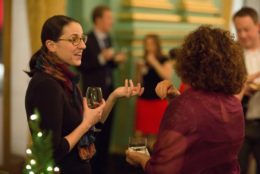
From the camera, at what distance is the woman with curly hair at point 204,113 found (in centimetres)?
176

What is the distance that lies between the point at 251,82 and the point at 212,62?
4.88 ft

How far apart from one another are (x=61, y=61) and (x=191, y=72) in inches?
26.2

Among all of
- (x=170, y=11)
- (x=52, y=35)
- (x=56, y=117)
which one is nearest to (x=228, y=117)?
(x=56, y=117)

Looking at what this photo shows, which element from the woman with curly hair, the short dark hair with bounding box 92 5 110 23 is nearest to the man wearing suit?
the short dark hair with bounding box 92 5 110 23

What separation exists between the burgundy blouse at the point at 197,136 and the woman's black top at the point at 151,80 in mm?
3151

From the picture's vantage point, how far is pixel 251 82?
3209 mm

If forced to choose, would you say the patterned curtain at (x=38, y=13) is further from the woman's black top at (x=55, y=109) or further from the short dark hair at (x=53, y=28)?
the woman's black top at (x=55, y=109)

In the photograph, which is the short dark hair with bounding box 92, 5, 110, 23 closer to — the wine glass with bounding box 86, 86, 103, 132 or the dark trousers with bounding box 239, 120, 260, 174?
the dark trousers with bounding box 239, 120, 260, 174

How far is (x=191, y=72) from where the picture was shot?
6.07 ft

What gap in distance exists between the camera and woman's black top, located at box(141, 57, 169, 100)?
5.03 metres

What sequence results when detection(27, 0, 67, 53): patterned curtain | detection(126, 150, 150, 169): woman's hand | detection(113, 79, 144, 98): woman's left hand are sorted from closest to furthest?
detection(126, 150, 150, 169): woman's hand < detection(113, 79, 144, 98): woman's left hand < detection(27, 0, 67, 53): patterned curtain

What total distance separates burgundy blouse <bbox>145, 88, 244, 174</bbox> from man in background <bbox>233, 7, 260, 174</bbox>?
53.1 inches

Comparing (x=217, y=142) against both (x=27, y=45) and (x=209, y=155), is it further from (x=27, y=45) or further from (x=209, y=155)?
(x=27, y=45)

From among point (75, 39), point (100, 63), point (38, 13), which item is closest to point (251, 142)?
point (75, 39)
